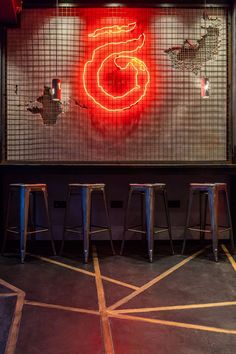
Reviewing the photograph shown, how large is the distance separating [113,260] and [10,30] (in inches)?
131

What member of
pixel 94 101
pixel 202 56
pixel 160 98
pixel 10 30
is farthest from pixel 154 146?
pixel 10 30

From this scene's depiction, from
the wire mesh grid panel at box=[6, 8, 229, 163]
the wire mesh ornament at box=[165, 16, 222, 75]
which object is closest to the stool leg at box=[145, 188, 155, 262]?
the wire mesh grid panel at box=[6, 8, 229, 163]

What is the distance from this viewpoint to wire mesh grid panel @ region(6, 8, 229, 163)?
5219 millimetres

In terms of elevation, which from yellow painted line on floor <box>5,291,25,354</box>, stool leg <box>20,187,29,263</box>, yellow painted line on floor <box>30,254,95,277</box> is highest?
stool leg <box>20,187,29,263</box>

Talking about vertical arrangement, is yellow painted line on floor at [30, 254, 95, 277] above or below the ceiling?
below

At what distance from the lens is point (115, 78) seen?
17.3 ft

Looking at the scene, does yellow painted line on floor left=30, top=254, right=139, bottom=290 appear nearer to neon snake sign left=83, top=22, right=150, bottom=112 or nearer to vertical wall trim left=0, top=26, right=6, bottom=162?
vertical wall trim left=0, top=26, right=6, bottom=162

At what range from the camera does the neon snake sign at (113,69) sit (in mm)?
5238

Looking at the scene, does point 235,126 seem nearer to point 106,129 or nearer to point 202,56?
point 202,56

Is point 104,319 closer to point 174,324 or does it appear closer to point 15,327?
point 174,324

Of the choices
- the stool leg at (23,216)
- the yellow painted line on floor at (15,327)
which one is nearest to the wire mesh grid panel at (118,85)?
the stool leg at (23,216)

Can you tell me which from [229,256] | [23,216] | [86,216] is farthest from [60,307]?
[229,256]

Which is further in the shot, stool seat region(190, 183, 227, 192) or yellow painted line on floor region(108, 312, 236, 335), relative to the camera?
stool seat region(190, 183, 227, 192)

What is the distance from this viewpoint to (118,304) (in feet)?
9.54
